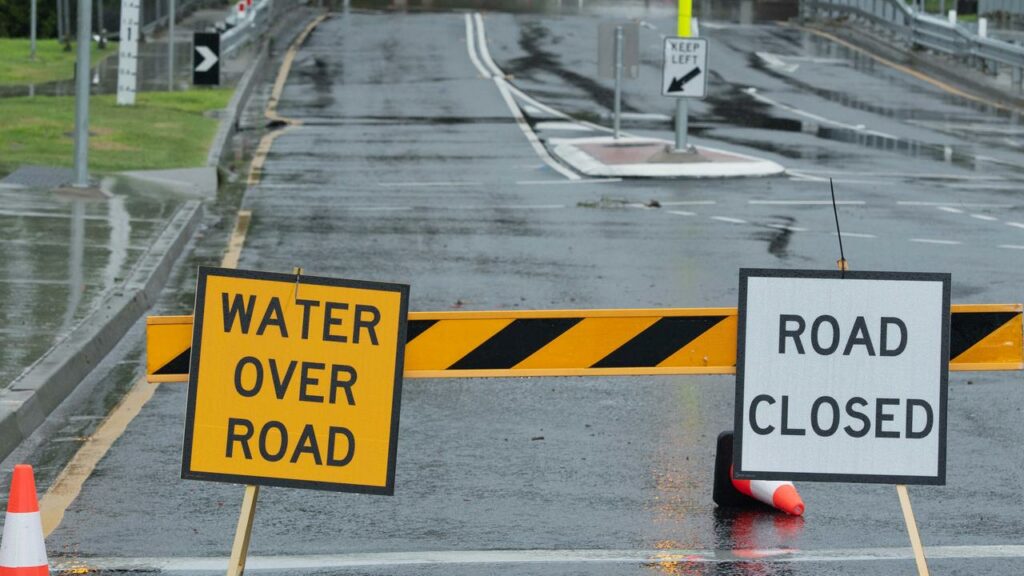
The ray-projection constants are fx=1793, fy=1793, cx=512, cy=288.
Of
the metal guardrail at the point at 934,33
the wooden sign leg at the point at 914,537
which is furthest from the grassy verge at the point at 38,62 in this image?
the wooden sign leg at the point at 914,537

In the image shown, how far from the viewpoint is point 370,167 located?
2391cm

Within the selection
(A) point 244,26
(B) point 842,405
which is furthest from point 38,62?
(B) point 842,405

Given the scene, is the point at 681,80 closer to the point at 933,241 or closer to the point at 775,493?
the point at 933,241

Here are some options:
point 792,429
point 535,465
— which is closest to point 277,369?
point 792,429

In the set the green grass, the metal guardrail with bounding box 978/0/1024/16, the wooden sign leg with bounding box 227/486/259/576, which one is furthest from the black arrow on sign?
the metal guardrail with bounding box 978/0/1024/16

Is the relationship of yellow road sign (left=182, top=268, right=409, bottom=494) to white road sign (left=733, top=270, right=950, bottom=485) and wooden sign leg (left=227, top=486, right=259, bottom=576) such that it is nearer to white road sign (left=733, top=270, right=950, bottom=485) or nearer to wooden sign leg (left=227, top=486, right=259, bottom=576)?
wooden sign leg (left=227, top=486, right=259, bottom=576)

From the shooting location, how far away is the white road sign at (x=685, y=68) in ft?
80.4

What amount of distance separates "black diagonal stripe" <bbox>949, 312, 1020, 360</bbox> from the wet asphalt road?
889 millimetres

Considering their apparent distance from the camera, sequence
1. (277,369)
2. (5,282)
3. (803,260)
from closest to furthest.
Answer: (277,369) → (5,282) → (803,260)

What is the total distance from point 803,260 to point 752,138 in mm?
12316

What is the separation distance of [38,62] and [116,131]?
14826 mm

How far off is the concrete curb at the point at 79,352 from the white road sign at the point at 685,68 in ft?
33.9

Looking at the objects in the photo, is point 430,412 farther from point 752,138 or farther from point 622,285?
point 752,138

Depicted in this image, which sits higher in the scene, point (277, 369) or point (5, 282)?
point (277, 369)
